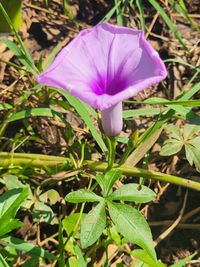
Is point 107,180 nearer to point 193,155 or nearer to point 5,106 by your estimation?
point 193,155

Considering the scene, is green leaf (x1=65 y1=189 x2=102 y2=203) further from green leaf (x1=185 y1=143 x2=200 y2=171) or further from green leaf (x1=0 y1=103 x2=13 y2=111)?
green leaf (x1=0 y1=103 x2=13 y2=111)

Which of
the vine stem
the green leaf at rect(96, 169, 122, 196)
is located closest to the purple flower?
the green leaf at rect(96, 169, 122, 196)

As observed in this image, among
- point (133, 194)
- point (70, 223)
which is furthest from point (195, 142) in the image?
point (70, 223)

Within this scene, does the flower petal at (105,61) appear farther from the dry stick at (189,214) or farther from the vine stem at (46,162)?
the dry stick at (189,214)

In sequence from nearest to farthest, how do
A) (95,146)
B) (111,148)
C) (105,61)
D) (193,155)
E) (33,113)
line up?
(105,61) → (111,148) → (193,155) → (33,113) → (95,146)

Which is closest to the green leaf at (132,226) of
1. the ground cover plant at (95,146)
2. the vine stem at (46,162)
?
the ground cover plant at (95,146)

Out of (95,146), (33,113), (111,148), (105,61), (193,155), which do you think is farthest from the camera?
(95,146)
